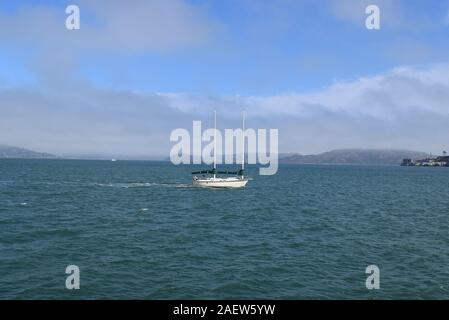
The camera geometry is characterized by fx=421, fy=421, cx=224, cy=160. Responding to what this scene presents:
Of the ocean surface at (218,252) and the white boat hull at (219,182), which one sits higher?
the white boat hull at (219,182)

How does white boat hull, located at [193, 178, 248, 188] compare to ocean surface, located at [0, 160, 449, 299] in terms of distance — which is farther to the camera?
white boat hull, located at [193, 178, 248, 188]

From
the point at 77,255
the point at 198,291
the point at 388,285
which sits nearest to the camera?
the point at 198,291

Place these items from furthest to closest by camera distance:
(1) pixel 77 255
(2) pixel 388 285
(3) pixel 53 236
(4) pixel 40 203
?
1. (4) pixel 40 203
2. (3) pixel 53 236
3. (1) pixel 77 255
4. (2) pixel 388 285

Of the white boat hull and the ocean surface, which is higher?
the white boat hull

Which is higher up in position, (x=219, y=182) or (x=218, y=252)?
(x=219, y=182)

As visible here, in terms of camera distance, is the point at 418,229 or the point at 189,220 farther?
the point at 189,220

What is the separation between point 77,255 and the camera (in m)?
30.3

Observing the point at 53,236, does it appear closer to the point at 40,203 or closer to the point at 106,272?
the point at 106,272

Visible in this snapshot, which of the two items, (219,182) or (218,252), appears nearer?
(218,252)

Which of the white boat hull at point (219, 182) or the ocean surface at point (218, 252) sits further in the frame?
the white boat hull at point (219, 182)
